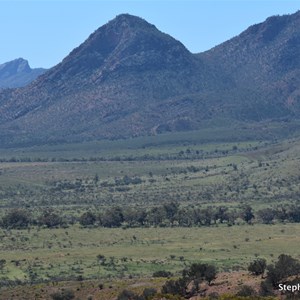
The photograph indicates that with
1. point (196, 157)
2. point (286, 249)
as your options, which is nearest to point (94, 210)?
point (286, 249)

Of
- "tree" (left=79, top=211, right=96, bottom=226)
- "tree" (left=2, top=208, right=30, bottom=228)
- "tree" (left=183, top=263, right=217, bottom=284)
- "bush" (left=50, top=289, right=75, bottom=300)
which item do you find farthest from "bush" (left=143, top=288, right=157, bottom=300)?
"tree" (left=2, top=208, right=30, bottom=228)

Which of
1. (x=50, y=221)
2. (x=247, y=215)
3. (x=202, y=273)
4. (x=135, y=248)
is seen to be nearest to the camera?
(x=202, y=273)

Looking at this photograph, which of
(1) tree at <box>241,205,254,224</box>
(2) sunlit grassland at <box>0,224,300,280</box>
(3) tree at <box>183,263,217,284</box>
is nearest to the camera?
(3) tree at <box>183,263,217,284</box>

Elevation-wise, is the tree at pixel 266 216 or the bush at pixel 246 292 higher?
the bush at pixel 246 292

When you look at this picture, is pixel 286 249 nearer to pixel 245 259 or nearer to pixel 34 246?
pixel 245 259

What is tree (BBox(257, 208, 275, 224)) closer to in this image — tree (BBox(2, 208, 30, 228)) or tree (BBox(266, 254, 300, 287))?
tree (BBox(2, 208, 30, 228))

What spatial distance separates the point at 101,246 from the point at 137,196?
51.6 meters

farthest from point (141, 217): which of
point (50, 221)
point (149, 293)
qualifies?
point (149, 293)

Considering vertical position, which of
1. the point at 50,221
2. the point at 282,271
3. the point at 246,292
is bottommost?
the point at 50,221

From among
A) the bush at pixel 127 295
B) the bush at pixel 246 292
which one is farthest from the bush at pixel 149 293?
the bush at pixel 246 292

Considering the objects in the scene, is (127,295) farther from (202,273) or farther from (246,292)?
(246,292)

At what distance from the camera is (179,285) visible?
49.9 m

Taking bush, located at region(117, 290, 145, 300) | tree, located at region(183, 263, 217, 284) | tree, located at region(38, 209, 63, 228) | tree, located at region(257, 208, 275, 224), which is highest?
tree, located at region(183, 263, 217, 284)

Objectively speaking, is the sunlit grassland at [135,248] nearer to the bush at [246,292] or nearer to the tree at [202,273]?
the tree at [202,273]
